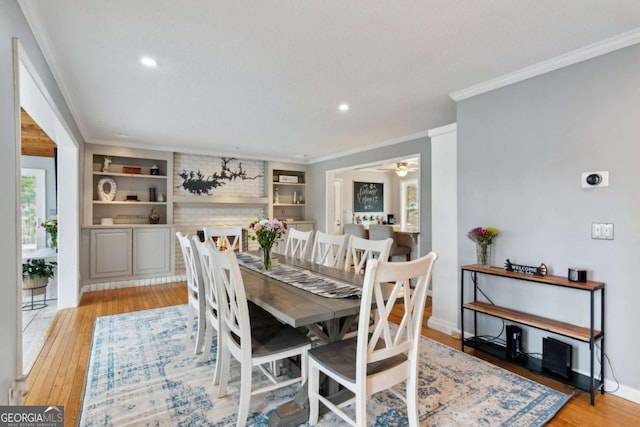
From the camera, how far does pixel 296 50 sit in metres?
2.30

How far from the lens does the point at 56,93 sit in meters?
2.74

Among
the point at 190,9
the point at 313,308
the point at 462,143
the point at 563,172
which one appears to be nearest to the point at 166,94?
the point at 190,9

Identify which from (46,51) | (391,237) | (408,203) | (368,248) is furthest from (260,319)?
(408,203)

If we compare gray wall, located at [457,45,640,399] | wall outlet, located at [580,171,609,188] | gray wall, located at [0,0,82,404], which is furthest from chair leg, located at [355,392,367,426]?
wall outlet, located at [580,171,609,188]

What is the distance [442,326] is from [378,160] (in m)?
2.95

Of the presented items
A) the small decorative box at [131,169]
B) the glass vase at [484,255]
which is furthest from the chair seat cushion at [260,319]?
the small decorative box at [131,169]

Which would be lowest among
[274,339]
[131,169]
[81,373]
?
[81,373]

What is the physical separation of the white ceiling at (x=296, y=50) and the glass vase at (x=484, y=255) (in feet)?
4.82

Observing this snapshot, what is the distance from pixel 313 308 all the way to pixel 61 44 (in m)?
2.46

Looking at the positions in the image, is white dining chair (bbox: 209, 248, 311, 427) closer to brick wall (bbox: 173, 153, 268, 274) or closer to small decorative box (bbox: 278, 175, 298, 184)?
brick wall (bbox: 173, 153, 268, 274)

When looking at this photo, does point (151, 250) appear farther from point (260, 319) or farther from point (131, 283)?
point (260, 319)

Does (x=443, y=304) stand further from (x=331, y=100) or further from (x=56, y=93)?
(x=56, y=93)

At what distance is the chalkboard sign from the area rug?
595 cm

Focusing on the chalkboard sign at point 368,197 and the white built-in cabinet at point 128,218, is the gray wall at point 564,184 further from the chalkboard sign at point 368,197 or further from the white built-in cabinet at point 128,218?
the chalkboard sign at point 368,197
